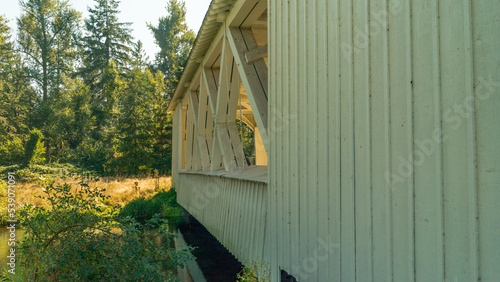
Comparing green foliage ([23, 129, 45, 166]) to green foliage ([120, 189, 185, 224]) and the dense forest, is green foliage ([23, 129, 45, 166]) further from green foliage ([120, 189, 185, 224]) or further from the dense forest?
green foliage ([120, 189, 185, 224])

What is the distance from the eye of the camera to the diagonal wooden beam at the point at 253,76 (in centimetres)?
466

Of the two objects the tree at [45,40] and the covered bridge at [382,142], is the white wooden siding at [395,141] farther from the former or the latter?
the tree at [45,40]

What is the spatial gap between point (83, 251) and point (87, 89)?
2978cm

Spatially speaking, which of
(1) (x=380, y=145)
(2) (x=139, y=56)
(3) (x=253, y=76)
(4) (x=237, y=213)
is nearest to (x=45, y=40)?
(2) (x=139, y=56)

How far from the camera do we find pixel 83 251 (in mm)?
3746

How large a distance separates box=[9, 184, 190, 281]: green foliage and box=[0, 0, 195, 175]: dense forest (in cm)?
2147

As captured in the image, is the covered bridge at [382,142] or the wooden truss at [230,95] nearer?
the covered bridge at [382,142]

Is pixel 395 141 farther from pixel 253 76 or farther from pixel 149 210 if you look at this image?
pixel 149 210

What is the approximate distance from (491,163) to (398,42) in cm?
87

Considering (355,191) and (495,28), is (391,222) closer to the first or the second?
(355,191)

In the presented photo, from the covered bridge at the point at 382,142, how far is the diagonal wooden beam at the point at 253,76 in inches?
9.4

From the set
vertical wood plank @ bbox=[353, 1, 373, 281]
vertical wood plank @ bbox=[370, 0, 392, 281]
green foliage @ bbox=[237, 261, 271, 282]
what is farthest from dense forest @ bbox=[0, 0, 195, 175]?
vertical wood plank @ bbox=[370, 0, 392, 281]

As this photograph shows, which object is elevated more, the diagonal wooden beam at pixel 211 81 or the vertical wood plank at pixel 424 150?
the diagonal wooden beam at pixel 211 81

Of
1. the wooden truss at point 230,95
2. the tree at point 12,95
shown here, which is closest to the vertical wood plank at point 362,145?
the wooden truss at point 230,95
